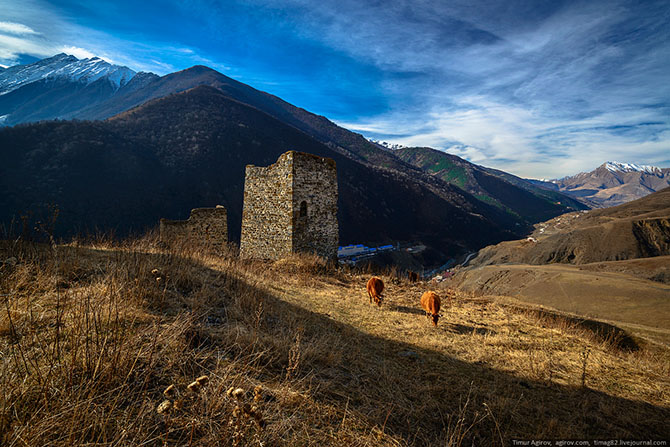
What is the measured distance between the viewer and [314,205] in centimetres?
982

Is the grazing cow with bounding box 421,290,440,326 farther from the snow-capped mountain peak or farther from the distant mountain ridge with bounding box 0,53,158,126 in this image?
the snow-capped mountain peak

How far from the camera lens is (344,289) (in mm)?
7281

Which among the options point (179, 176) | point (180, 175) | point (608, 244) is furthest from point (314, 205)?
Answer: point (180, 175)

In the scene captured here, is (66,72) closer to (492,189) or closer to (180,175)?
(180,175)

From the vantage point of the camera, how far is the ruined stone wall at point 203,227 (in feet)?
31.9

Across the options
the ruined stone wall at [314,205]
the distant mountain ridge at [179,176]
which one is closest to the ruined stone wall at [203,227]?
the ruined stone wall at [314,205]

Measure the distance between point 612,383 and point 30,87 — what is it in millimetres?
198729

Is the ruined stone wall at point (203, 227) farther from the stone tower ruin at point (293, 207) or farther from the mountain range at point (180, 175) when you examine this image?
the mountain range at point (180, 175)

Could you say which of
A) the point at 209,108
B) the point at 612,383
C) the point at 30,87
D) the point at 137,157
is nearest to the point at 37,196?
the point at 137,157

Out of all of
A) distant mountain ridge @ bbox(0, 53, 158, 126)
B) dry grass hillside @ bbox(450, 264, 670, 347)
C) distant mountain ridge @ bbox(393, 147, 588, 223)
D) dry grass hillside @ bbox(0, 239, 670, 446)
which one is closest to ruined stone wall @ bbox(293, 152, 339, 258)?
dry grass hillside @ bbox(0, 239, 670, 446)

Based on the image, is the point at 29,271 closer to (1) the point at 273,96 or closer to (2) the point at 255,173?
(2) the point at 255,173

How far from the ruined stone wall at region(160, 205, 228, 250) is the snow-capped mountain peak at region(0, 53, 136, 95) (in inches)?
6932

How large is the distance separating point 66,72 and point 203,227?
201197 mm

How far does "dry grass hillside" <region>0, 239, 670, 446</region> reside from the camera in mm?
1506
